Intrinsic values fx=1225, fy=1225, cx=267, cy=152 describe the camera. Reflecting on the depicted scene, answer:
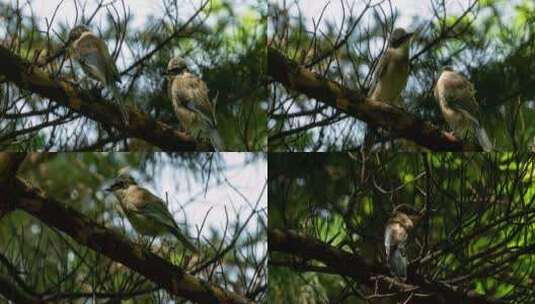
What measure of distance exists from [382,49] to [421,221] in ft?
1.78

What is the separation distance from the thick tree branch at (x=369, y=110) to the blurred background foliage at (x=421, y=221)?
46 millimetres

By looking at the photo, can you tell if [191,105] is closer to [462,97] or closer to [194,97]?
[194,97]

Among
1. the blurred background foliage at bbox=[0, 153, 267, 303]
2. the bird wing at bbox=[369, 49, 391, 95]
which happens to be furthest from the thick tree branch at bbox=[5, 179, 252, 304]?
the bird wing at bbox=[369, 49, 391, 95]

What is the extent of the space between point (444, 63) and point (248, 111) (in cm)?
63

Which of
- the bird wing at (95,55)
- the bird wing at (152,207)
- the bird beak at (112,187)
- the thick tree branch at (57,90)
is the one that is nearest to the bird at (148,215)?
the bird wing at (152,207)

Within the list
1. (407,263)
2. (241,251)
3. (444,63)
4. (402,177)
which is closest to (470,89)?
(444,63)

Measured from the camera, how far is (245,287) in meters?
3.78

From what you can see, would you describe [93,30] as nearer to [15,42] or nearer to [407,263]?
[15,42]

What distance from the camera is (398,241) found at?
145 inches

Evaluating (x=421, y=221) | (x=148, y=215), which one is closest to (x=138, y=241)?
(x=148, y=215)

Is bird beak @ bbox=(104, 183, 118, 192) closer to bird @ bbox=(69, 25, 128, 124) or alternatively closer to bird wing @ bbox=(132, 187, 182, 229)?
bird wing @ bbox=(132, 187, 182, 229)

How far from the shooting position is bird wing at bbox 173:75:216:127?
12.4 feet

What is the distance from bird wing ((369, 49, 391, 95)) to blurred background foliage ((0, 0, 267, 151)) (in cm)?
34

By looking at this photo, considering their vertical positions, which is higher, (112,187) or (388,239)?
A: (112,187)
